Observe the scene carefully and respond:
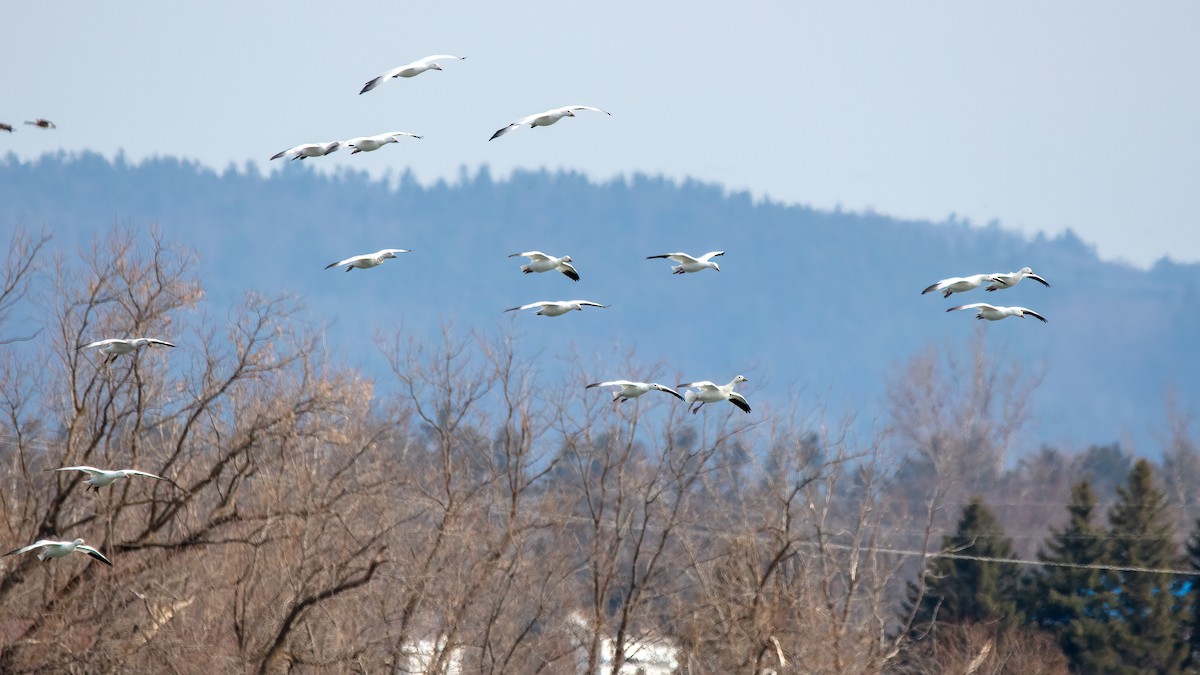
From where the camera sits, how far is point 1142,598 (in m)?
44.7

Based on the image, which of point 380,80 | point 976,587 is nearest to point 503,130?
point 380,80

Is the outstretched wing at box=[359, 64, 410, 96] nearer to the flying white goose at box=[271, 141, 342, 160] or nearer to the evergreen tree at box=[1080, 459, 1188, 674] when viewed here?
the flying white goose at box=[271, 141, 342, 160]

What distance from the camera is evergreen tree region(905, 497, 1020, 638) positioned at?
149ft

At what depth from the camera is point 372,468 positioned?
105 ft

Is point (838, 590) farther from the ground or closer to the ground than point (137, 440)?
closer to the ground

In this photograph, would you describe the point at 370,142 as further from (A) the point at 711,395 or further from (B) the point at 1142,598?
(B) the point at 1142,598

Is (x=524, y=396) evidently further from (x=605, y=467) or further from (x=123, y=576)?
(x=123, y=576)

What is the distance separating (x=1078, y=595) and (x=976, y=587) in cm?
268

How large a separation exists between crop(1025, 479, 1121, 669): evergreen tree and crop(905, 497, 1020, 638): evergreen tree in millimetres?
790

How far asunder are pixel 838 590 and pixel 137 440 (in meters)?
27.7

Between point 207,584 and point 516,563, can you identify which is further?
point 516,563

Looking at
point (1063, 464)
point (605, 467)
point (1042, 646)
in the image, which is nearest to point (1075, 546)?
point (1042, 646)

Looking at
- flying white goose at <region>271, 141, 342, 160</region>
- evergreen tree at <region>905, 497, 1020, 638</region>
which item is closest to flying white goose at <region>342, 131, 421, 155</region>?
flying white goose at <region>271, 141, 342, 160</region>

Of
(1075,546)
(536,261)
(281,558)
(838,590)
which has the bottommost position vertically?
(838,590)
